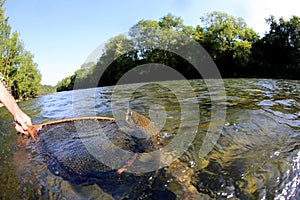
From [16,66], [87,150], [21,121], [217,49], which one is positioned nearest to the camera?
[21,121]

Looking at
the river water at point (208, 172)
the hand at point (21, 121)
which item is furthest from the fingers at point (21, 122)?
the river water at point (208, 172)

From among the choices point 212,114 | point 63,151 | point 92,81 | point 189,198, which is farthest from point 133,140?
point 92,81

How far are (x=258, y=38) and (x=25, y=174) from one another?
168 ft

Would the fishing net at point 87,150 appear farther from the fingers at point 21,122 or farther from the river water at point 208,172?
the fingers at point 21,122

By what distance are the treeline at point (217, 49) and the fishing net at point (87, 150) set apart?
1157 inches

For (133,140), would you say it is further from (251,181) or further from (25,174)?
(251,181)

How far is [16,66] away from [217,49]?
123 ft

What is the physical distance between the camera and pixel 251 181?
2.83 metres

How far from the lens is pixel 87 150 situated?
4059mm

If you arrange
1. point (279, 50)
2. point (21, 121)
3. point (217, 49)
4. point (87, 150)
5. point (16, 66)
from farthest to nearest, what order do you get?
point (217, 49) → point (279, 50) → point (16, 66) → point (87, 150) → point (21, 121)

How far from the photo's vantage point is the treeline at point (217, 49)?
3800 cm

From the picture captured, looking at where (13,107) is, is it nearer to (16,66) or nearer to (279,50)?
(16,66)

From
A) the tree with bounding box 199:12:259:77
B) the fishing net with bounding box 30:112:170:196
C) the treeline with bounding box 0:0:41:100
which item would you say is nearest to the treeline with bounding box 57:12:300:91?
the tree with bounding box 199:12:259:77

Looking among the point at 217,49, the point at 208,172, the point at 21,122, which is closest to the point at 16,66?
the point at 21,122
